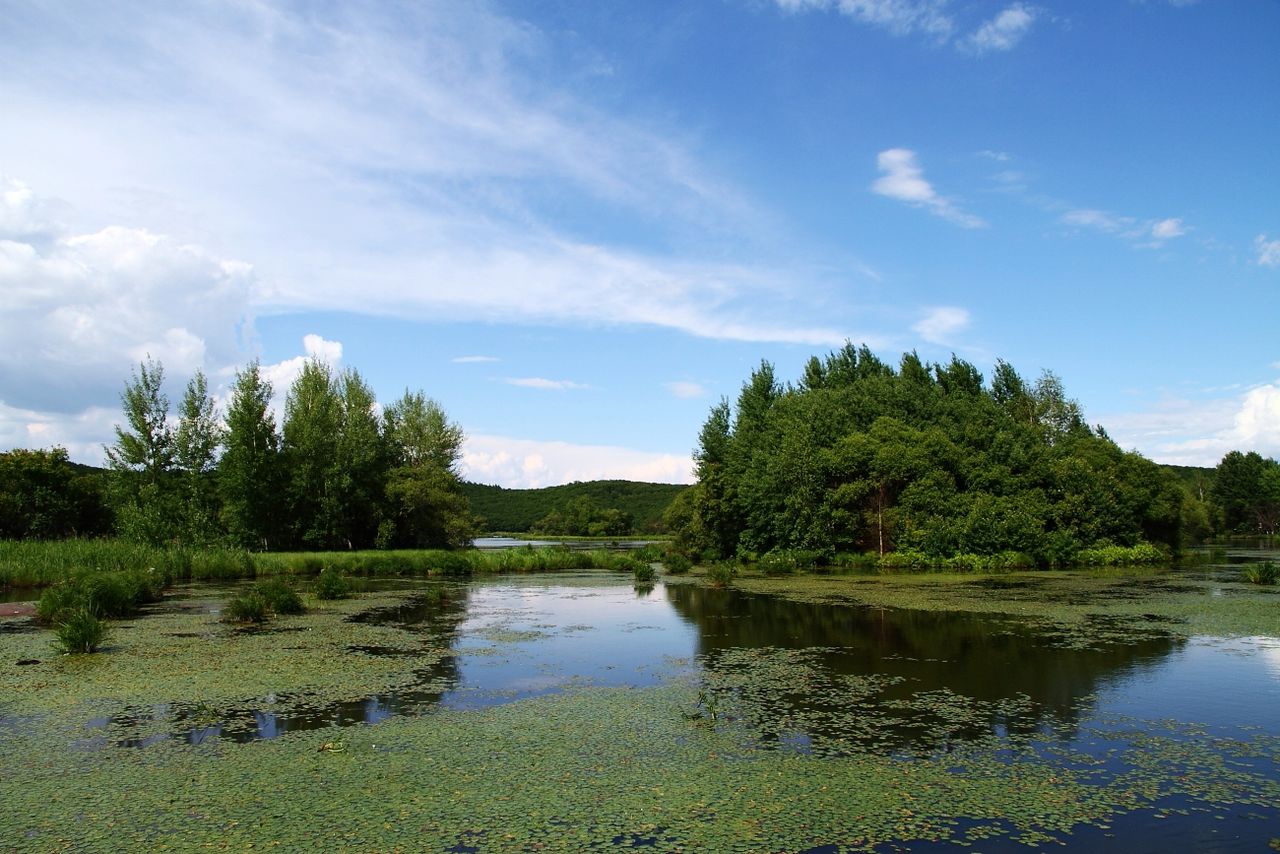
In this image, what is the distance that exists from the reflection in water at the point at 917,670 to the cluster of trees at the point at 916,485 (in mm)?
19850

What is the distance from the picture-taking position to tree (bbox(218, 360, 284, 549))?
123ft

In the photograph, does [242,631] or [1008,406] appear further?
[1008,406]

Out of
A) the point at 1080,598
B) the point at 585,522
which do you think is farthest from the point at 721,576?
the point at 585,522

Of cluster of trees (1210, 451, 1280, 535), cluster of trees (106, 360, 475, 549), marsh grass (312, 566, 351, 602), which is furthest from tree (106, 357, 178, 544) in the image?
cluster of trees (1210, 451, 1280, 535)

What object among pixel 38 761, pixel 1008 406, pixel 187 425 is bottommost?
pixel 38 761

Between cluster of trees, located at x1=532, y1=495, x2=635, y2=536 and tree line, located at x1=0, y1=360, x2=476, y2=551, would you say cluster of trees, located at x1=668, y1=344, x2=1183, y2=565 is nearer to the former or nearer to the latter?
tree line, located at x1=0, y1=360, x2=476, y2=551

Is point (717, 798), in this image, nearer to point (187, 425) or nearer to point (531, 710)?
point (531, 710)

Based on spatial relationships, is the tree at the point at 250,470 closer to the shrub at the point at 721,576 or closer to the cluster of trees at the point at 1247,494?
the shrub at the point at 721,576

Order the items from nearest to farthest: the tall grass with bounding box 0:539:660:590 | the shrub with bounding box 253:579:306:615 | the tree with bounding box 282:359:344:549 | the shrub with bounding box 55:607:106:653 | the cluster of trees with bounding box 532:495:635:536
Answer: the shrub with bounding box 55:607:106:653, the shrub with bounding box 253:579:306:615, the tall grass with bounding box 0:539:660:590, the tree with bounding box 282:359:344:549, the cluster of trees with bounding box 532:495:635:536

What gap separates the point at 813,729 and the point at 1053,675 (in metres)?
4.51

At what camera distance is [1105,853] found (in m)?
5.00

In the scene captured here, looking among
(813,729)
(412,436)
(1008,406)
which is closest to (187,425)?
(412,436)

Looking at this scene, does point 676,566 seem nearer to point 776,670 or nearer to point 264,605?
point 264,605

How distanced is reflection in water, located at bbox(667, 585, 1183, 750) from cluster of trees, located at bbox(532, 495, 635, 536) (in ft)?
267
